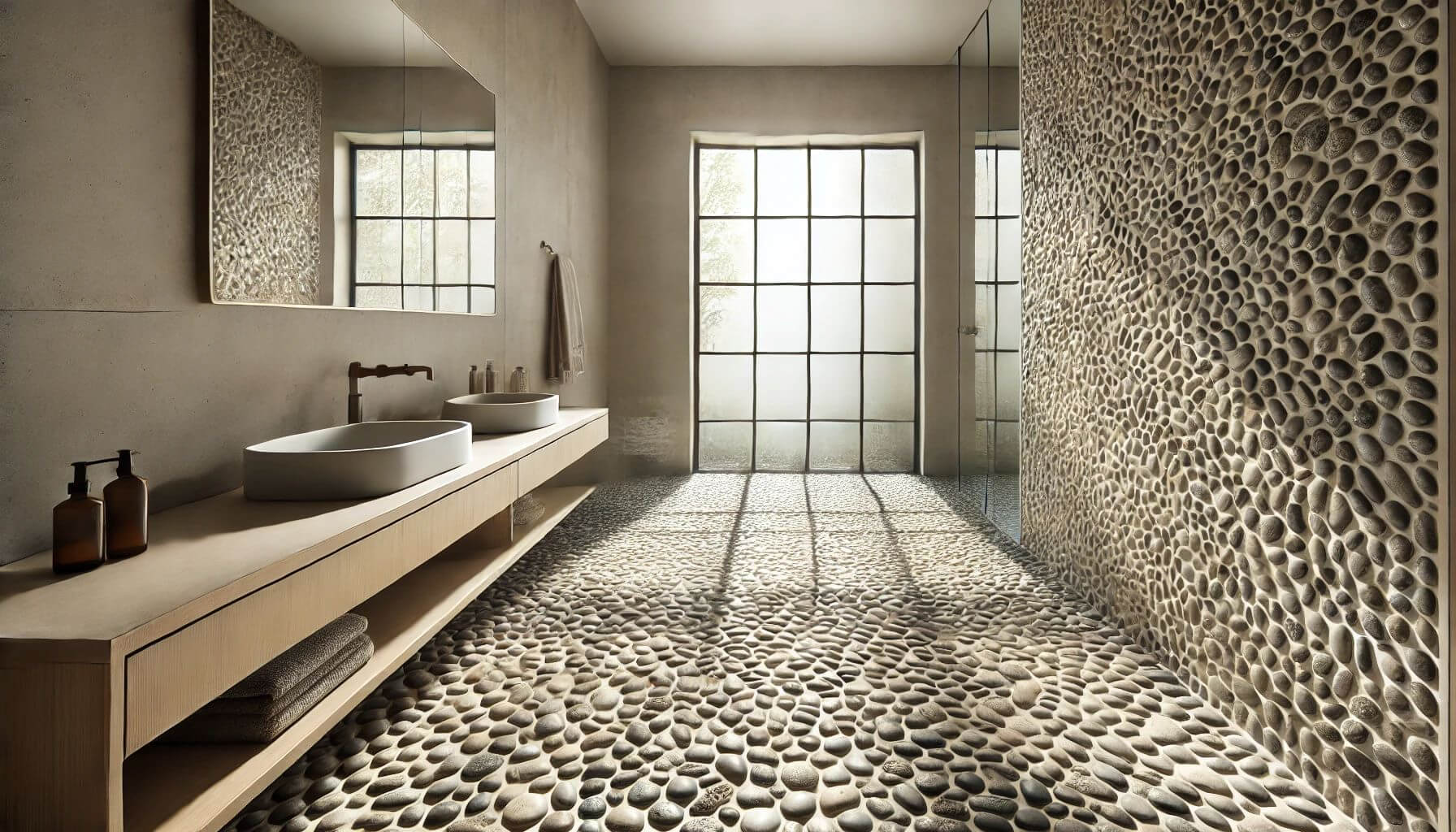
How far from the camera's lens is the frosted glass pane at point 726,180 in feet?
17.6

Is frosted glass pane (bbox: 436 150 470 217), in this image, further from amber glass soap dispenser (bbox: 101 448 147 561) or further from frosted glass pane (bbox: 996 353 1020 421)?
frosted glass pane (bbox: 996 353 1020 421)

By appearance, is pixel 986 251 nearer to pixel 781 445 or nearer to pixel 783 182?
pixel 783 182

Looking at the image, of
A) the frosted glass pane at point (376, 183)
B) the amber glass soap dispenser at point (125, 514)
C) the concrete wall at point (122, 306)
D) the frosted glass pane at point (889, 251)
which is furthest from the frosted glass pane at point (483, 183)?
the frosted glass pane at point (889, 251)

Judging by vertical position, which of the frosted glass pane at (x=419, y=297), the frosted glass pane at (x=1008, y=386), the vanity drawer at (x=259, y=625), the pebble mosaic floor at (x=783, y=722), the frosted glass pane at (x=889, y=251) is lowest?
the pebble mosaic floor at (x=783, y=722)

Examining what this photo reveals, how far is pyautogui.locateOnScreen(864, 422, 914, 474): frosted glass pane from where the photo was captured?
5.41 meters

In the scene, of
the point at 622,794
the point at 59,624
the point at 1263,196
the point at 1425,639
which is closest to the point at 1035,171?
the point at 1263,196

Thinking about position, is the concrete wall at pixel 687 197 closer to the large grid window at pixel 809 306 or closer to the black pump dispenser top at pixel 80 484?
the large grid window at pixel 809 306

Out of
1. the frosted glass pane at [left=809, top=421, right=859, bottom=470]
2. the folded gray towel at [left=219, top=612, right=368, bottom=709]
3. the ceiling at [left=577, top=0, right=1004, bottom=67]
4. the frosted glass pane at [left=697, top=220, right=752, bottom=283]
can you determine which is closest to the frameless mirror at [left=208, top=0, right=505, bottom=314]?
the folded gray towel at [left=219, top=612, right=368, bottom=709]

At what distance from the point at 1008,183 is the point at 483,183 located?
2.30m

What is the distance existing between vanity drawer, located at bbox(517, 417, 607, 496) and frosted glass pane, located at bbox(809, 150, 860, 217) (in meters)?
2.51

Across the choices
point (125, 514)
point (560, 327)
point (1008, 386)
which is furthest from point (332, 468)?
point (1008, 386)

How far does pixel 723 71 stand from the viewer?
520cm

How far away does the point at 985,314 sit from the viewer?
3.87 meters

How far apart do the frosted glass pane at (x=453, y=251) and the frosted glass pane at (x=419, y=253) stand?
0.04 m
